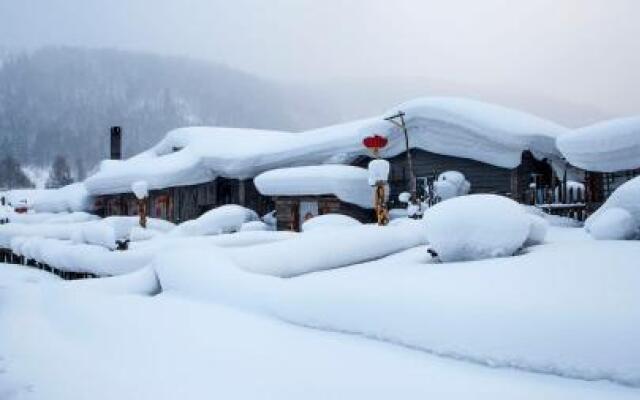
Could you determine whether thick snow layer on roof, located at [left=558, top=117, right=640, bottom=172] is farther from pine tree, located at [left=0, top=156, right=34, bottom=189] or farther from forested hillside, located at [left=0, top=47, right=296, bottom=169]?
forested hillside, located at [left=0, top=47, right=296, bottom=169]

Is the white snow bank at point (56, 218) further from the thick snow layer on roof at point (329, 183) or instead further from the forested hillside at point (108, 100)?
the forested hillside at point (108, 100)

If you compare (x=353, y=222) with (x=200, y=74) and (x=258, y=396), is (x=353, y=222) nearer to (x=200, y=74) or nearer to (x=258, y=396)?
(x=258, y=396)

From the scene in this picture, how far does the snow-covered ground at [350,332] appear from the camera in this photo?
3709 mm

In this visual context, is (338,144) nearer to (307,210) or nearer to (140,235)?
(307,210)

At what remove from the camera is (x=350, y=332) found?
526cm

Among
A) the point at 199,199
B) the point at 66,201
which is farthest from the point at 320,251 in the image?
the point at 66,201

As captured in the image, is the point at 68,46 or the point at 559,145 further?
the point at 68,46

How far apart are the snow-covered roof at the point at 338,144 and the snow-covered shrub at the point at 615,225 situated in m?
6.60

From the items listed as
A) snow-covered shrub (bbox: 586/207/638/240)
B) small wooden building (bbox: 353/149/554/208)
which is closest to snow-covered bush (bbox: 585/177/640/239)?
snow-covered shrub (bbox: 586/207/638/240)

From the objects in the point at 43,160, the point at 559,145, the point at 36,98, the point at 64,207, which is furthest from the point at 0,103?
the point at 559,145

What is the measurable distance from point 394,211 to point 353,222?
3.73 meters

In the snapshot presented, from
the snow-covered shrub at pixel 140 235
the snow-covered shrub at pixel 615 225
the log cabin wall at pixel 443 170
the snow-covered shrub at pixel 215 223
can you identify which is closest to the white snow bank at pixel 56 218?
the snow-covered shrub at pixel 140 235

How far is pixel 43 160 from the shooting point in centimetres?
10156

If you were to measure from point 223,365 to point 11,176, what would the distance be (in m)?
87.5
